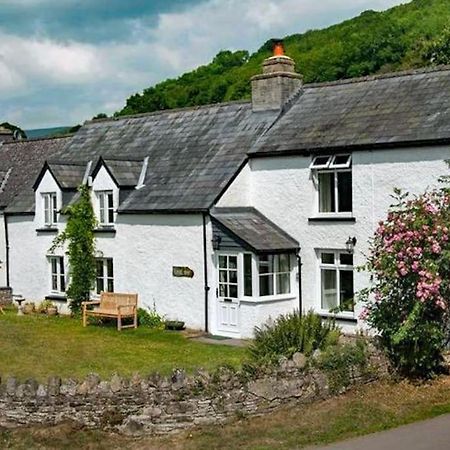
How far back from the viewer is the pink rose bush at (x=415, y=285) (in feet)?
49.1

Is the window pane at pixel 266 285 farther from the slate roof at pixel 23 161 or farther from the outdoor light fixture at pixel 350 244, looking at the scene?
the slate roof at pixel 23 161

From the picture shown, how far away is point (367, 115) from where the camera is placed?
22.8m

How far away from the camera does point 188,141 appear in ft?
91.1

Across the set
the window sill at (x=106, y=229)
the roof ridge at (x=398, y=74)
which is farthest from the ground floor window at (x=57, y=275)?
the roof ridge at (x=398, y=74)

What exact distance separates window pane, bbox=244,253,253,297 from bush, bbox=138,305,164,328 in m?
3.71

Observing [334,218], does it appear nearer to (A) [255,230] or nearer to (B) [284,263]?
(B) [284,263]

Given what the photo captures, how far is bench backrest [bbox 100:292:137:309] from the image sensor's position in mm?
25317

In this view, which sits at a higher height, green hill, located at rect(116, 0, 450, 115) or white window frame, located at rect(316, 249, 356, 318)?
green hill, located at rect(116, 0, 450, 115)

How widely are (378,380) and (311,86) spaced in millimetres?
13271

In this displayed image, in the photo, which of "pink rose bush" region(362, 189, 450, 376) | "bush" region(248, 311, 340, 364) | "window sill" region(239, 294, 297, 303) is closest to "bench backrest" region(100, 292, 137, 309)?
"window sill" region(239, 294, 297, 303)

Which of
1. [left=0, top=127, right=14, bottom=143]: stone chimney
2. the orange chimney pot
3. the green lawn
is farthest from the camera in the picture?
[left=0, top=127, right=14, bottom=143]: stone chimney

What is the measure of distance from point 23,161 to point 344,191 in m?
18.8

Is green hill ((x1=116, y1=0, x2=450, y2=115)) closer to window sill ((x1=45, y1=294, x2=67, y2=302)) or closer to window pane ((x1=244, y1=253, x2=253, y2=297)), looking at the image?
window sill ((x1=45, y1=294, x2=67, y2=302))

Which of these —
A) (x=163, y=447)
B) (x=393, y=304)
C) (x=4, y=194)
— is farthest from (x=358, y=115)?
(x=4, y=194)
